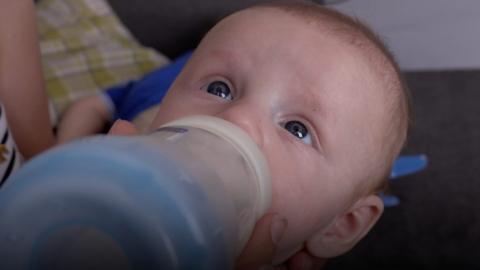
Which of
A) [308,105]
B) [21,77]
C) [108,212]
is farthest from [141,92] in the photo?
[108,212]

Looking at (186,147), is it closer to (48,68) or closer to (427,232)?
(427,232)

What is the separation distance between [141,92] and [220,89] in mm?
717

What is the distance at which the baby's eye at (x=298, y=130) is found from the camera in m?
0.68

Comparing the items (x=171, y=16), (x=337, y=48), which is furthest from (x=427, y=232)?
(x=171, y=16)

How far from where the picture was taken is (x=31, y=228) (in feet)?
1.26

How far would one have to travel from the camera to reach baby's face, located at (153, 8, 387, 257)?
0.66 metres

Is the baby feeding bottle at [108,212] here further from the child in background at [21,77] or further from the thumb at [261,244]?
the child in background at [21,77]

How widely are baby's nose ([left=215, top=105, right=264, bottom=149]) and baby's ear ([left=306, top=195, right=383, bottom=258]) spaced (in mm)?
238

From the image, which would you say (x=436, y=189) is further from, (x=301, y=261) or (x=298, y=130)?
(x=298, y=130)

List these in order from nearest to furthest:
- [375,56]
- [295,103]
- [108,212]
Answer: [108,212] < [295,103] < [375,56]

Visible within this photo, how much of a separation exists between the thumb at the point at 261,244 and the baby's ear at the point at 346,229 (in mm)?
216

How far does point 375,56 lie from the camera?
79 centimetres

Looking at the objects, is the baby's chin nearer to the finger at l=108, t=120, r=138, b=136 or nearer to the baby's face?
the baby's face

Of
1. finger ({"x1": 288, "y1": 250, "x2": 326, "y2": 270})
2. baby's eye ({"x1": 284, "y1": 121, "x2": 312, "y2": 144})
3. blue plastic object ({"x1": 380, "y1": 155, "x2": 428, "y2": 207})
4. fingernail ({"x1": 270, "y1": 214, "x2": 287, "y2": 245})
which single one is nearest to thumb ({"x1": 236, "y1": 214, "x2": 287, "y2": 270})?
fingernail ({"x1": 270, "y1": 214, "x2": 287, "y2": 245})
